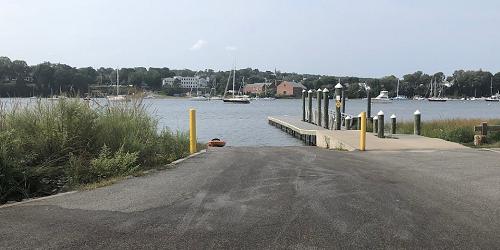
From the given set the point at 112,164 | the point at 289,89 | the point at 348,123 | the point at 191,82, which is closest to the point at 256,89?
the point at 289,89

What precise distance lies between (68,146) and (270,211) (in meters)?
4.79

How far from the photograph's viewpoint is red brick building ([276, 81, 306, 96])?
526 ft

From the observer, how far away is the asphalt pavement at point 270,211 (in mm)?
5488

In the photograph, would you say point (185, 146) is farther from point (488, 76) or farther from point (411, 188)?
point (488, 76)

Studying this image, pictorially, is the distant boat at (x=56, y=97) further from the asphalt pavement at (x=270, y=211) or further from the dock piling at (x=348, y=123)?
the dock piling at (x=348, y=123)

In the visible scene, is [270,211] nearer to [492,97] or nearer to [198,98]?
[198,98]

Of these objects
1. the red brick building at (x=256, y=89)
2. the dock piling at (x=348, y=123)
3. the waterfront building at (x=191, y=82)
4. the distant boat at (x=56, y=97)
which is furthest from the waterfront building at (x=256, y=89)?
the distant boat at (x=56, y=97)

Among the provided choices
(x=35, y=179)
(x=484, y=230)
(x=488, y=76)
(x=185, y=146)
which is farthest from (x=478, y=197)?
(x=488, y=76)

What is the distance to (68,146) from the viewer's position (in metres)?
9.73

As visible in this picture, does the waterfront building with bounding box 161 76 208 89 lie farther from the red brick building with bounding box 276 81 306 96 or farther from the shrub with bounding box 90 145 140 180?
the shrub with bounding box 90 145 140 180

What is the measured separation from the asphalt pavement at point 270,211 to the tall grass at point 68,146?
694mm

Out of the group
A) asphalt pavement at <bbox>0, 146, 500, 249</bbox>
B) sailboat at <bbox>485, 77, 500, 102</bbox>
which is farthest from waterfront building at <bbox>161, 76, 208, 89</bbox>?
asphalt pavement at <bbox>0, 146, 500, 249</bbox>

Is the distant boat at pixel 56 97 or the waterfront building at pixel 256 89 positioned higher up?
the waterfront building at pixel 256 89

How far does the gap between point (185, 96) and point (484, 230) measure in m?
157
